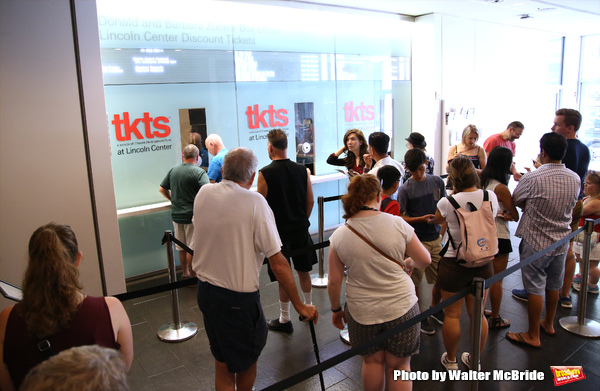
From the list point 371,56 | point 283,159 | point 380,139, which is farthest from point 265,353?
point 371,56

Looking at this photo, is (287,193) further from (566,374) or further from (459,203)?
(566,374)

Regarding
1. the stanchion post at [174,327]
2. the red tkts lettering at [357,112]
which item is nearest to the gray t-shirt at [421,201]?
the stanchion post at [174,327]

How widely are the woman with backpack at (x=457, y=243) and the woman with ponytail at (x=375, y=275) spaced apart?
74 centimetres

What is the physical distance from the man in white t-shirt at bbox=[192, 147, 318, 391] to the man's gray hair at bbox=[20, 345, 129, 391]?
4.22ft

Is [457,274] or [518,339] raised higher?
[457,274]

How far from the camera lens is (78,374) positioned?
1.11 m

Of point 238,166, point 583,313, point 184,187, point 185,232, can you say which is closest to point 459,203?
point 238,166

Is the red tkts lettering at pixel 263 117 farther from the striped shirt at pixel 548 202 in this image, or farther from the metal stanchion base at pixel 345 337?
the striped shirt at pixel 548 202

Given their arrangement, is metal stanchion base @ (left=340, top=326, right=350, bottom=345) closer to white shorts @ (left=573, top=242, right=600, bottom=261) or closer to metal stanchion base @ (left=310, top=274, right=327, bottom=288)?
metal stanchion base @ (left=310, top=274, right=327, bottom=288)

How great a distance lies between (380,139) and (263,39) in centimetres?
336

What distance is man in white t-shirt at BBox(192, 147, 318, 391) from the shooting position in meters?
2.45

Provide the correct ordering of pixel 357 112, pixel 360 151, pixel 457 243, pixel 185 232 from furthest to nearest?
1. pixel 357 112
2. pixel 185 232
3. pixel 360 151
4. pixel 457 243

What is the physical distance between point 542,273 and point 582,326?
34.3 inches

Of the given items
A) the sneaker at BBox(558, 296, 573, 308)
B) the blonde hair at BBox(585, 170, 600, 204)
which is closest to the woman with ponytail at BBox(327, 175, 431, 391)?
the blonde hair at BBox(585, 170, 600, 204)
